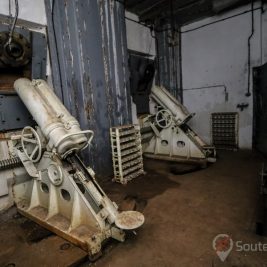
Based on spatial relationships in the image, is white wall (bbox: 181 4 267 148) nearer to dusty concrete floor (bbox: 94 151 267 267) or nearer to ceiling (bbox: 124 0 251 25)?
ceiling (bbox: 124 0 251 25)

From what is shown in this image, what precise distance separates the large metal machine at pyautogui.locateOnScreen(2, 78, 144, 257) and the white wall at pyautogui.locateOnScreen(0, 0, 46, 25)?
3.07 ft

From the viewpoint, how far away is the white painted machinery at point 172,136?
380 centimetres

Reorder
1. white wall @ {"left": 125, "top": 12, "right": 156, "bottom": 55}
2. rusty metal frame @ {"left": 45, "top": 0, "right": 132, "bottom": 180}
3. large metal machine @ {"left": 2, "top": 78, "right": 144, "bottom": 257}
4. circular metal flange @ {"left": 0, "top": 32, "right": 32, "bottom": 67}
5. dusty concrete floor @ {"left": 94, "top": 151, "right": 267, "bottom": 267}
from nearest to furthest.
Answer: dusty concrete floor @ {"left": 94, "top": 151, "right": 267, "bottom": 267} → large metal machine @ {"left": 2, "top": 78, "right": 144, "bottom": 257} → circular metal flange @ {"left": 0, "top": 32, "right": 32, "bottom": 67} → rusty metal frame @ {"left": 45, "top": 0, "right": 132, "bottom": 180} → white wall @ {"left": 125, "top": 12, "right": 156, "bottom": 55}

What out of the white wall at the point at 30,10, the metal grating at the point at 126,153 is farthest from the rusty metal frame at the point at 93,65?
the metal grating at the point at 126,153

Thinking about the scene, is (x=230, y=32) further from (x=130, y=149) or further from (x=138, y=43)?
(x=130, y=149)

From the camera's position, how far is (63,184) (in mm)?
1936

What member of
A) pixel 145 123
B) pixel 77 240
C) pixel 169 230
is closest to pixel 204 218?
pixel 169 230

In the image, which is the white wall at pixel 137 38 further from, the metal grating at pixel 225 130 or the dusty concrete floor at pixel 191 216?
the metal grating at pixel 225 130

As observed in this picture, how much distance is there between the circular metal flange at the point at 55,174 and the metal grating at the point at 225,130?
3.94 meters

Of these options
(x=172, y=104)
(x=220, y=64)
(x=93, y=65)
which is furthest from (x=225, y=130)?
(x=93, y=65)

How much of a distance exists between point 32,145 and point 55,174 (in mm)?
517

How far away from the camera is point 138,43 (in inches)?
172

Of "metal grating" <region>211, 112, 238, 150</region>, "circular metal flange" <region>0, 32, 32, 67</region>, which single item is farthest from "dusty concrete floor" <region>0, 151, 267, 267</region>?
"circular metal flange" <region>0, 32, 32, 67</region>

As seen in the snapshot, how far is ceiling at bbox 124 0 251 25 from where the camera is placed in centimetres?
392
